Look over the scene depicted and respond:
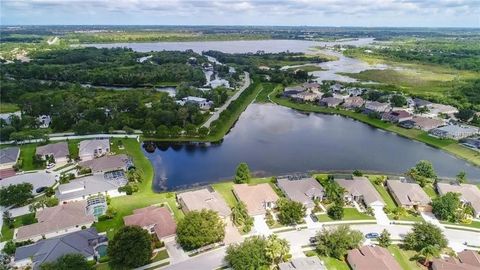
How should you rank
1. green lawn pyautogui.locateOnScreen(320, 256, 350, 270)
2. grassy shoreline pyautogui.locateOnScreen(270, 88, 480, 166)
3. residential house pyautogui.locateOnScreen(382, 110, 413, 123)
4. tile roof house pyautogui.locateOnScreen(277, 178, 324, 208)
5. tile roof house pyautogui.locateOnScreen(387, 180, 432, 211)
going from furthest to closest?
residential house pyautogui.locateOnScreen(382, 110, 413, 123)
grassy shoreline pyautogui.locateOnScreen(270, 88, 480, 166)
tile roof house pyautogui.locateOnScreen(387, 180, 432, 211)
tile roof house pyautogui.locateOnScreen(277, 178, 324, 208)
green lawn pyautogui.locateOnScreen(320, 256, 350, 270)

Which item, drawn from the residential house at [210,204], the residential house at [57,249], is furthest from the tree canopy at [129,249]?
the residential house at [210,204]

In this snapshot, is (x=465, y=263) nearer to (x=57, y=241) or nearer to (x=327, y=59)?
(x=57, y=241)

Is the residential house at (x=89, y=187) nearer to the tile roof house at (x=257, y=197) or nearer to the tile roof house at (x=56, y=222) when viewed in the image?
the tile roof house at (x=56, y=222)

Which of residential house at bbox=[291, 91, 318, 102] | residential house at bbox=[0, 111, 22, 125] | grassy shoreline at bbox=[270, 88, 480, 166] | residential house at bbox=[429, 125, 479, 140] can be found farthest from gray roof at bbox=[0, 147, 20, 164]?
residential house at bbox=[429, 125, 479, 140]

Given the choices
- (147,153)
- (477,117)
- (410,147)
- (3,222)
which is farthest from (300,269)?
(477,117)

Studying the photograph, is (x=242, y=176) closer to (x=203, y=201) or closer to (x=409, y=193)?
(x=203, y=201)

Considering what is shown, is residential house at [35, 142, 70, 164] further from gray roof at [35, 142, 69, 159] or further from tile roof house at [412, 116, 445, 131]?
tile roof house at [412, 116, 445, 131]

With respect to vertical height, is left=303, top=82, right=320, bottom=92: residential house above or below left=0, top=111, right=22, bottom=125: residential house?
above
